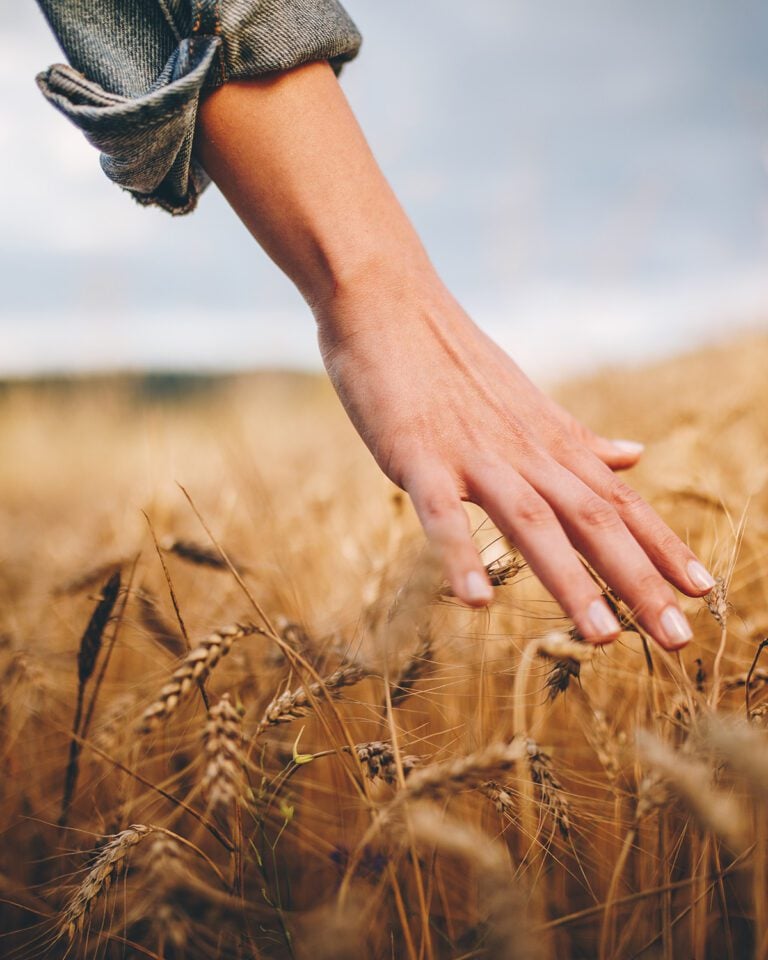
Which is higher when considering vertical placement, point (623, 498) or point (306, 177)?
point (306, 177)

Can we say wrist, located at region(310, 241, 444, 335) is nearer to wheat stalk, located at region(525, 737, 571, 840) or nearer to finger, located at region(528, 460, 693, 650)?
finger, located at region(528, 460, 693, 650)

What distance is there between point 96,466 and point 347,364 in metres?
4.32

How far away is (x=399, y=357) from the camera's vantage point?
2.83 feet

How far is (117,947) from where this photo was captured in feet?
2.36

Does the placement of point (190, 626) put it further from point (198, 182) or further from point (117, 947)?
point (198, 182)

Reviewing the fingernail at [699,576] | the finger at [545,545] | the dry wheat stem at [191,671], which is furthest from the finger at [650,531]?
the dry wheat stem at [191,671]

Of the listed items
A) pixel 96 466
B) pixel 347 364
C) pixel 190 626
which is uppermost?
pixel 347 364

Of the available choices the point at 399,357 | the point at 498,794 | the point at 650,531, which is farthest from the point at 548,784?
the point at 399,357

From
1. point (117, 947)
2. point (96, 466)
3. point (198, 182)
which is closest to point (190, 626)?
point (117, 947)

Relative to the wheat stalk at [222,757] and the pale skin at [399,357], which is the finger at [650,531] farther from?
the wheat stalk at [222,757]

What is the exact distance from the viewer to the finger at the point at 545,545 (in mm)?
673

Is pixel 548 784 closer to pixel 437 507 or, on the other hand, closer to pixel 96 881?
pixel 437 507

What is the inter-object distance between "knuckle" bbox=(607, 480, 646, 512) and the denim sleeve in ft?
2.45

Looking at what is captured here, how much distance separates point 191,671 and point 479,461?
1.46 feet
